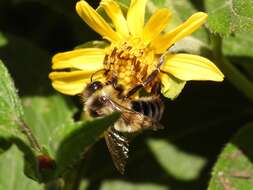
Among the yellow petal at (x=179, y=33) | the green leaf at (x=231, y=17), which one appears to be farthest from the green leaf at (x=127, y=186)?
the green leaf at (x=231, y=17)

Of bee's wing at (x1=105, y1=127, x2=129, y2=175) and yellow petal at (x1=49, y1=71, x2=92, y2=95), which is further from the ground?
yellow petal at (x1=49, y1=71, x2=92, y2=95)

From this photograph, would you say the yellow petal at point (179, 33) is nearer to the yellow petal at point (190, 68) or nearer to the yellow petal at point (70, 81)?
the yellow petal at point (190, 68)

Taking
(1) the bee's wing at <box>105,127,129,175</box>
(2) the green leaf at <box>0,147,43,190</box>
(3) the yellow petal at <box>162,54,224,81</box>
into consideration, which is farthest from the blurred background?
(1) the bee's wing at <box>105,127,129,175</box>

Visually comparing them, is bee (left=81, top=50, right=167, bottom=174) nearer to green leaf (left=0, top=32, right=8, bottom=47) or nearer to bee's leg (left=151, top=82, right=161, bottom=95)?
bee's leg (left=151, top=82, right=161, bottom=95)

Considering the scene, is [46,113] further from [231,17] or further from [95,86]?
[231,17]

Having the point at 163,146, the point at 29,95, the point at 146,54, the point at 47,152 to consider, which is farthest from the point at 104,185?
the point at 47,152

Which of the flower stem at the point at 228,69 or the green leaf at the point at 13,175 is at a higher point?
the flower stem at the point at 228,69

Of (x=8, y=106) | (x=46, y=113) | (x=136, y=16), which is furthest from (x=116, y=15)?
(x=46, y=113)
